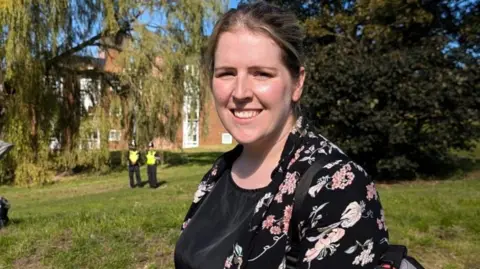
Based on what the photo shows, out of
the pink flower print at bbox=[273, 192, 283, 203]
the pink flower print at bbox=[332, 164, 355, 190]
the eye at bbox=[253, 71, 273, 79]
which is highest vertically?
the eye at bbox=[253, 71, 273, 79]

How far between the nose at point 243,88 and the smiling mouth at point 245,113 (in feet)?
0.16

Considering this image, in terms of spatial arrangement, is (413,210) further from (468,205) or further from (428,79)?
(428,79)

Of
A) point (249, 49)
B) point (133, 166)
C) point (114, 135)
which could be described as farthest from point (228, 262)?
point (114, 135)

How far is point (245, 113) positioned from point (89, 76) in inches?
868

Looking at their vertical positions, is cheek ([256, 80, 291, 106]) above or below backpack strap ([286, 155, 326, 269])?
above

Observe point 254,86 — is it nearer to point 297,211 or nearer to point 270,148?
point 270,148

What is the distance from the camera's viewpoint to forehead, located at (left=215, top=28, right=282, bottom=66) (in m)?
1.78

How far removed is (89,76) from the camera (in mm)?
22750

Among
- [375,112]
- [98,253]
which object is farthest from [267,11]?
[375,112]

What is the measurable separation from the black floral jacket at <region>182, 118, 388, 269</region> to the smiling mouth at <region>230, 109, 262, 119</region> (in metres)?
0.22

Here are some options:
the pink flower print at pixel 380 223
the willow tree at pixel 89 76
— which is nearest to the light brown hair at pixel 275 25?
the pink flower print at pixel 380 223

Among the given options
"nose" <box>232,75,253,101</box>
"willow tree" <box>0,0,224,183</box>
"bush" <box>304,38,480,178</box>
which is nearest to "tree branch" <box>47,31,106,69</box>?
"willow tree" <box>0,0,224,183</box>

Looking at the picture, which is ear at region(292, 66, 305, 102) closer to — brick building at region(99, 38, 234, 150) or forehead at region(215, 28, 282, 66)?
forehead at region(215, 28, 282, 66)

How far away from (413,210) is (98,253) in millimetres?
4172
